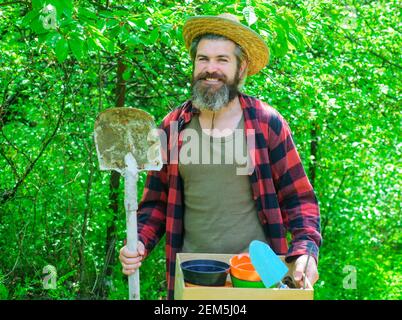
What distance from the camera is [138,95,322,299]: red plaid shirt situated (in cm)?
238

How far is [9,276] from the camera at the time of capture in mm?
4223

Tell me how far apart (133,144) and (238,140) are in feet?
1.47

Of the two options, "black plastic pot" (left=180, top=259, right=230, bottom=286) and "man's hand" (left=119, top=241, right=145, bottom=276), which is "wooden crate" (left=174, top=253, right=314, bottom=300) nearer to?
"black plastic pot" (left=180, top=259, right=230, bottom=286)

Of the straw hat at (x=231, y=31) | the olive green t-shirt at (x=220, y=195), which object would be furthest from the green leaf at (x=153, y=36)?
the olive green t-shirt at (x=220, y=195)

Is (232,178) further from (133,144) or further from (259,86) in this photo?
(259,86)

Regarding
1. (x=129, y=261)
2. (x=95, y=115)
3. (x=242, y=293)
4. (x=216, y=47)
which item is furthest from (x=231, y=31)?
(x=95, y=115)

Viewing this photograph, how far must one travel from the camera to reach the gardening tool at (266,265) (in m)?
Answer: 1.83

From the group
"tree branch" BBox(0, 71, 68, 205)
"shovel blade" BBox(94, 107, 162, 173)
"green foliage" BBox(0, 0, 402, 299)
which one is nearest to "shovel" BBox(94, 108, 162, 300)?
"shovel blade" BBox(94, 107, 162, 173)

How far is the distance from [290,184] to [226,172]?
0.26m

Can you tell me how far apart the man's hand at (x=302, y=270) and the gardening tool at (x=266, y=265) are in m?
0.13

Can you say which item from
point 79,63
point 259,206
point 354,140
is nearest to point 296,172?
point 259,206

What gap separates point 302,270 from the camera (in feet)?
6.63

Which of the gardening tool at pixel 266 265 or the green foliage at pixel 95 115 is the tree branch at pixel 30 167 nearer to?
the green foliage at pixel 95 115

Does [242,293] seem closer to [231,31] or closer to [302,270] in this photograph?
[302,270]
